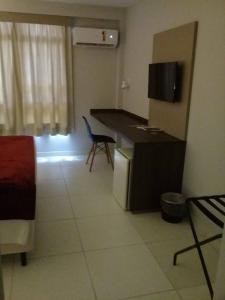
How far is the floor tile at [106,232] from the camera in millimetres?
2488

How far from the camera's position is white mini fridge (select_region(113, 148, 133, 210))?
116 inches

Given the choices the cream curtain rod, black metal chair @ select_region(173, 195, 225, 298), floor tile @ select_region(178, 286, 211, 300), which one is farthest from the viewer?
the cream curtain rod

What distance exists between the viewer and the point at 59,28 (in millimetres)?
4387

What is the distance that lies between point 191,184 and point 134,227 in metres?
0.75

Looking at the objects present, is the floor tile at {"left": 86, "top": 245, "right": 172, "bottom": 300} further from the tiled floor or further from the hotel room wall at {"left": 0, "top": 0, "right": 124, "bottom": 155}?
the hotel room wall at {"left": 0, "top": 0, "right": 124, "bottom": 155}

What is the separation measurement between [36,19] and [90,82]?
1.29 meters

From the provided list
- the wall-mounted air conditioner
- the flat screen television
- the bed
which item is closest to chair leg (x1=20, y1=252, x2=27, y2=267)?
the bed

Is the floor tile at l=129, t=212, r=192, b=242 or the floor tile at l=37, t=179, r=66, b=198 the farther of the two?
the floor tile at l=37, t=179, r=66, b=198

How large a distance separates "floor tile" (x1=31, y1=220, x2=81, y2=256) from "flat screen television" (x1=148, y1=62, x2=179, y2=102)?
1.75m

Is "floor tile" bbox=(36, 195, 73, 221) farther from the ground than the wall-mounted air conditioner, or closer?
closer

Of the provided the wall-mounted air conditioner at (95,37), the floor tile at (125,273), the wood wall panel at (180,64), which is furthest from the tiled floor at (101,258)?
the wall-mounted air conditioner at (95,37)

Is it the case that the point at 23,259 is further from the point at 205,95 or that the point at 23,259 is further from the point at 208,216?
the point at 205,95

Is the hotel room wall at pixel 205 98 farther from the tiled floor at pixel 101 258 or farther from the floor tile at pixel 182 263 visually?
the tiled floor at pixel 101 258

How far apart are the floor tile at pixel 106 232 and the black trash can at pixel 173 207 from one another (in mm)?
391
